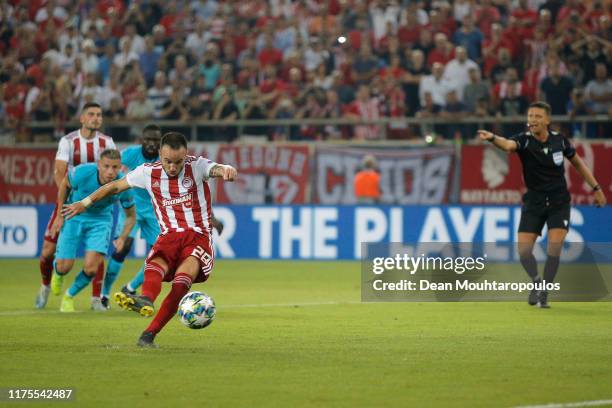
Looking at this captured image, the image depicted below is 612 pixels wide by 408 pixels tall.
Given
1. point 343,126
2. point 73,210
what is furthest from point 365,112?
point 73,210

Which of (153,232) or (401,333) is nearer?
(401,333)

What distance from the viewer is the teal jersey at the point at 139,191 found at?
14195 mm

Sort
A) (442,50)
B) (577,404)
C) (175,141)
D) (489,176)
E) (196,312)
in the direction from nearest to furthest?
(577,404)
(196,312)
(175,141)
(489,176)
(442,50)

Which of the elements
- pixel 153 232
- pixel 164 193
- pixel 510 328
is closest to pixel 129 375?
pixel 164 193

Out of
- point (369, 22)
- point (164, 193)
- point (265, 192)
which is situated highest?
point (369, 22)

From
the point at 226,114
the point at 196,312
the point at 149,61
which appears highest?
the point at 149,61

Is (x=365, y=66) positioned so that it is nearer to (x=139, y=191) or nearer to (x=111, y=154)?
(x=139, y=191)

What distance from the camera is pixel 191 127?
950 inches

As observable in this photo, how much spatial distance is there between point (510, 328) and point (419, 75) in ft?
38.6

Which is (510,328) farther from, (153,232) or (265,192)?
(265,192)

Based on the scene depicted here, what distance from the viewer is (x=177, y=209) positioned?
1042 centimetres

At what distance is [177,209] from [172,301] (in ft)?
3.33

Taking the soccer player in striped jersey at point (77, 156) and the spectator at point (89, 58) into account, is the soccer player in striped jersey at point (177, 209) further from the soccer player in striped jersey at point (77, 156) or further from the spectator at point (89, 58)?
the spectator at point (89, 58)

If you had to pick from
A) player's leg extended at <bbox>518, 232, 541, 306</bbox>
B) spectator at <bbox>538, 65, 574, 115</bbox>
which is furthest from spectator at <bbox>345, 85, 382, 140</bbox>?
player's leg extended at <bbox>518, 232, 541, 306</bbox>
